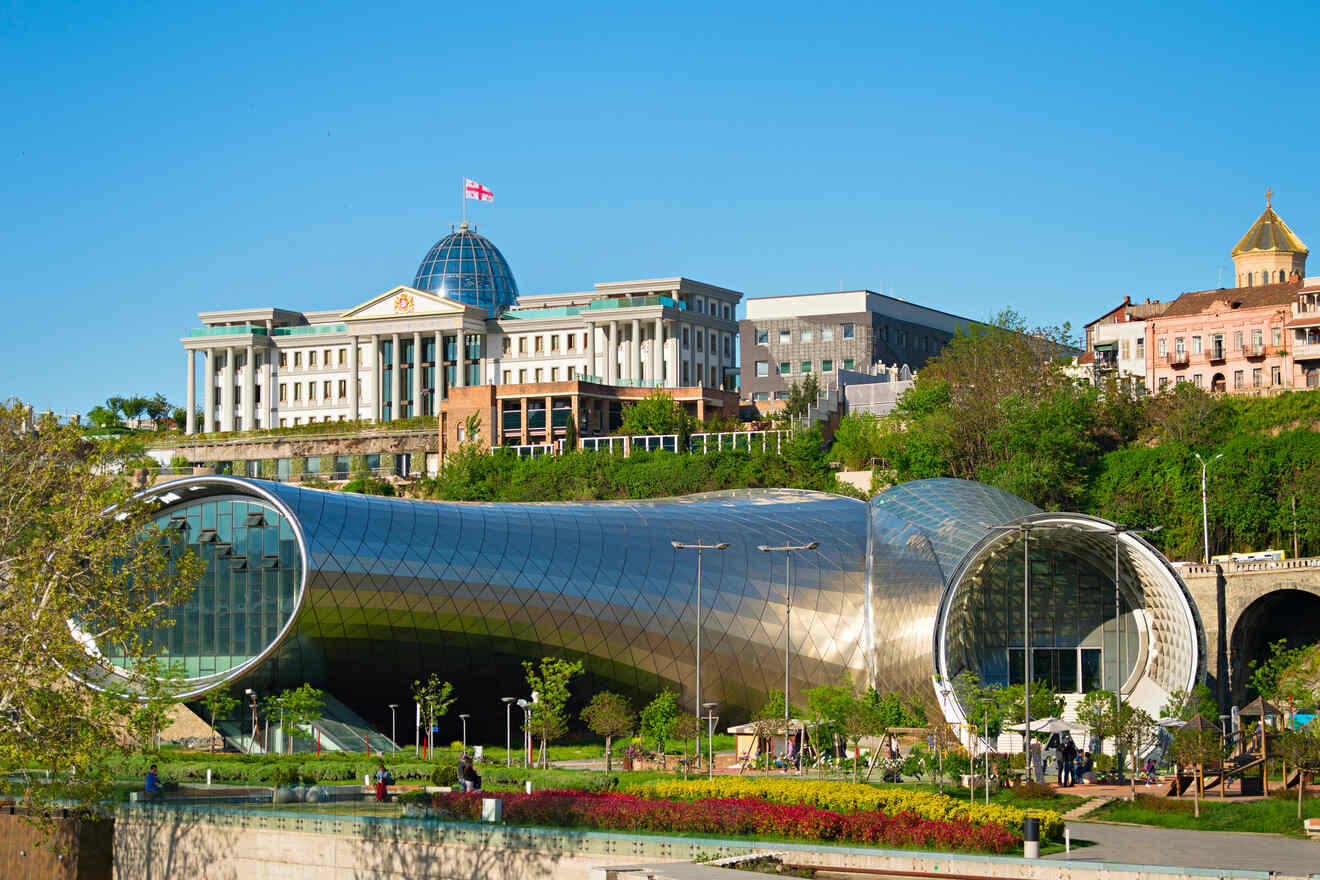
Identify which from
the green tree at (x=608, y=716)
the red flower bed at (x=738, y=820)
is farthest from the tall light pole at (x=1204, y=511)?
the red flower bed at (x=738, y=820)

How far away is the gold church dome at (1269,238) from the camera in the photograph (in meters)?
133

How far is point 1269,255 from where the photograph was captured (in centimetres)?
13275

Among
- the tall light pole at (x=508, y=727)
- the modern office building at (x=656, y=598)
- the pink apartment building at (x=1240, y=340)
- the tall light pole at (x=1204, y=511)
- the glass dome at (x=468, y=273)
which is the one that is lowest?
the tall light pole at (x=508, y=727)

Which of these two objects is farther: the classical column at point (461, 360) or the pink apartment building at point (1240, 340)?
the classical column at point (461, 360)

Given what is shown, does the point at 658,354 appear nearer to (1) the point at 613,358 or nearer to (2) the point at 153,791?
(1) the point at 613,358

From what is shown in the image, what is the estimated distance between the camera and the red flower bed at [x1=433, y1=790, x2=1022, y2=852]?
32031mm

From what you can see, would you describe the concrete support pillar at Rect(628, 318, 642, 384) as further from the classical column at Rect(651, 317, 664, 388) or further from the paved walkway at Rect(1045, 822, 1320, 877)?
the paved walkway at Rect(1045, 822, 1320, 877)

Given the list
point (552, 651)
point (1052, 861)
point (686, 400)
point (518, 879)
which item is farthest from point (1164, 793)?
point (686, 400)

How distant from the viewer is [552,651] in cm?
6550

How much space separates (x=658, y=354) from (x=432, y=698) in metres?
80.2

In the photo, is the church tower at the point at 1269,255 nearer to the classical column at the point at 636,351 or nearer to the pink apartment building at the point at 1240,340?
the pink apartment building at the point at 1240,340

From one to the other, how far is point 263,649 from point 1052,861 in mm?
40086

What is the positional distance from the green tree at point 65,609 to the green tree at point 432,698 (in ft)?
83.9

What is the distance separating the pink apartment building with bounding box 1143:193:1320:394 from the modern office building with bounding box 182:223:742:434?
4014cm
